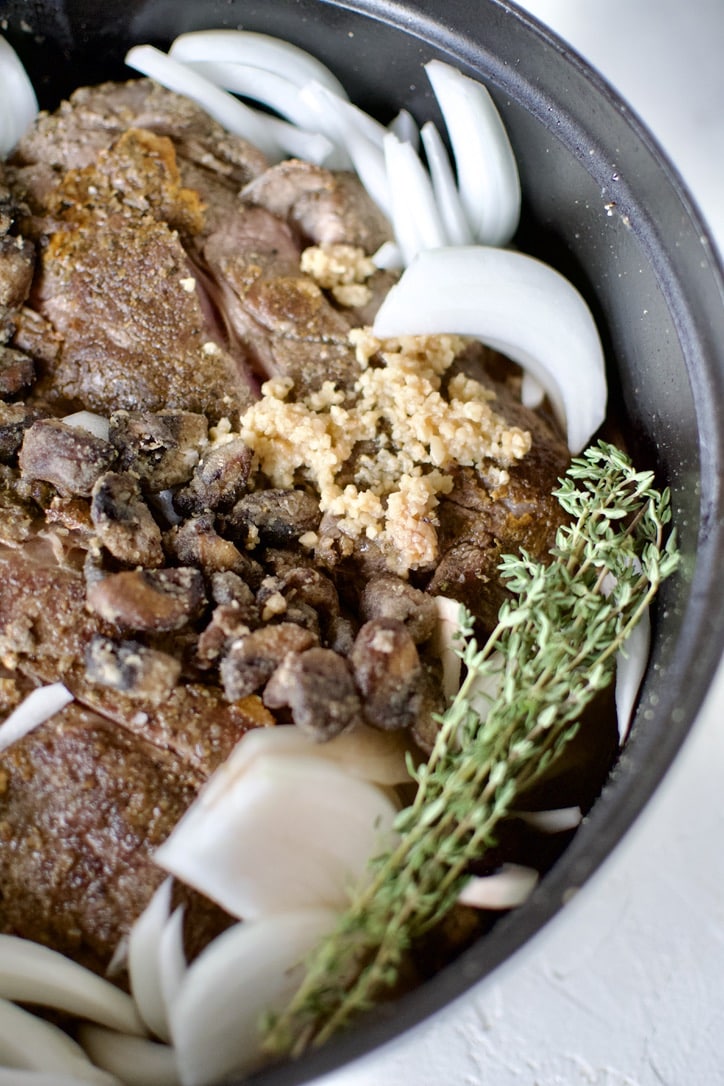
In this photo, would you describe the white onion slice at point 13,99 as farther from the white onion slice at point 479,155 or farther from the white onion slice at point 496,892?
the white onion slice at point 496,892

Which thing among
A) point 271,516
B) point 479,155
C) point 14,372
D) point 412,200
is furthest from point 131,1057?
point 479,155

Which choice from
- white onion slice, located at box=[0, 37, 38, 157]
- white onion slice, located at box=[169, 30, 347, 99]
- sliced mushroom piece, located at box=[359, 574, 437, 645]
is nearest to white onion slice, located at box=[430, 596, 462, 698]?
sliced mushroom piece, located at box=[359, 574, 437, 645]

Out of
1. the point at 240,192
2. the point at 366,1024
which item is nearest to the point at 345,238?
the point at 240,192

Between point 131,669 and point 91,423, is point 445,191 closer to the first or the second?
point 91,423

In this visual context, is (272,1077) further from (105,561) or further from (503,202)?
(503,202)

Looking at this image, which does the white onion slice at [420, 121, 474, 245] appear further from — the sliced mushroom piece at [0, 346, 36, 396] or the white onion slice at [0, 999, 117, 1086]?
the white onion slice at [0, 999, 117, 1086]
